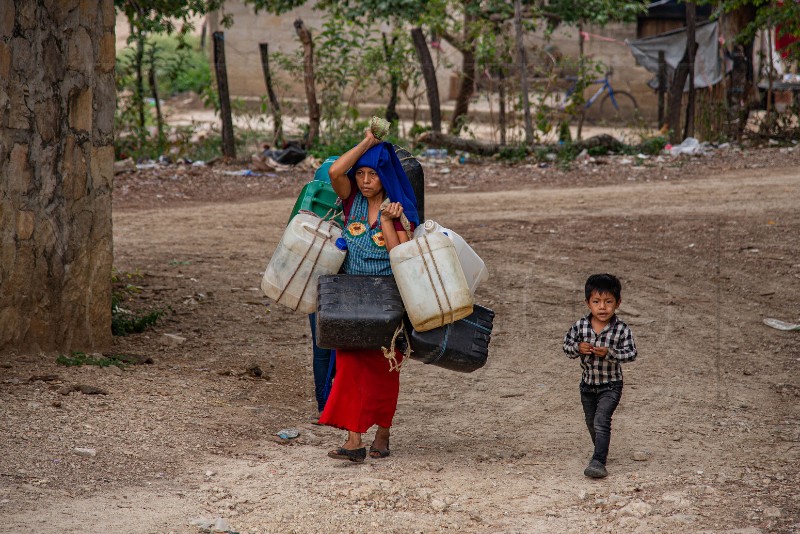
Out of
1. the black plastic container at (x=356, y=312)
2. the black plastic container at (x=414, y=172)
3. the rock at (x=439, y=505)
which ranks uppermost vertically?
the black plastic container at (x=414, y=172)

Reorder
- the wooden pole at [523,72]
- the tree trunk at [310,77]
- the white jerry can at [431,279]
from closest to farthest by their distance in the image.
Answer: the white jerry can at [431,279] < the wooden pole at [523,72] < the tree trunk at [310,77]

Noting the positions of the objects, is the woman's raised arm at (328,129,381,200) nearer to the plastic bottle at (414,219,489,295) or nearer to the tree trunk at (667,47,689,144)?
the plastic bottle at (414,219,489,295)

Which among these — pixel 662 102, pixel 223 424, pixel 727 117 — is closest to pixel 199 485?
pixel 223 424

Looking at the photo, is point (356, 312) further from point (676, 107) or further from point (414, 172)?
point (676, 107)

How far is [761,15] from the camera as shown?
13.2 meters

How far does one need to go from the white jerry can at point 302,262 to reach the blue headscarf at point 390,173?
270 mm

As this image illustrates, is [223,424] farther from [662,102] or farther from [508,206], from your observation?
[662,102]

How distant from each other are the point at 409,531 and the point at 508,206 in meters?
6.70

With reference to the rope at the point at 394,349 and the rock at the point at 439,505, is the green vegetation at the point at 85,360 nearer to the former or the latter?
the rope at the point at 394,349

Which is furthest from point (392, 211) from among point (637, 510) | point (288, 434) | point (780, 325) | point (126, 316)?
point (780, 325)

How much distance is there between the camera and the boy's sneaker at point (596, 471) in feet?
12.5

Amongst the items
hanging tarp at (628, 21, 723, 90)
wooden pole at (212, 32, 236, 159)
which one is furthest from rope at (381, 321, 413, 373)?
hanging tarp at (628, 21, 723, 90)

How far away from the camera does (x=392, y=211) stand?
3.84 meters

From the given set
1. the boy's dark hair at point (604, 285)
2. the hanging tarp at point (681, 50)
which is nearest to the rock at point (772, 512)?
the boy's dark hair at point (604, 285)
